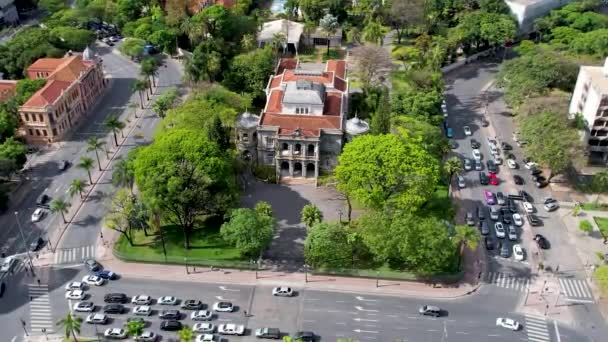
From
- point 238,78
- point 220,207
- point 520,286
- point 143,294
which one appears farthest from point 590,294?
point 238,78

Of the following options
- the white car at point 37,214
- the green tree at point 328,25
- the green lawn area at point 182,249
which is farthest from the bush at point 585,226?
the white car at point 37,214

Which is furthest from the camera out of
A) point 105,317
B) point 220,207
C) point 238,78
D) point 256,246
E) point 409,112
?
point 238,78

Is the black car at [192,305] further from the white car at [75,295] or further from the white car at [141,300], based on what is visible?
the white car at [75,295]

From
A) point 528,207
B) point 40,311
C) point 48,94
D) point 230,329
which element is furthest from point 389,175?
point 48,94

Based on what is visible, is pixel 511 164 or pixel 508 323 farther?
pixel 511 164

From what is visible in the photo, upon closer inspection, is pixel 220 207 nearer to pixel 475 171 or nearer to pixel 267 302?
pixel 267 302

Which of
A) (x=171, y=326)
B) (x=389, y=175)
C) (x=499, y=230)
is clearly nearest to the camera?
(x=171, y=326)

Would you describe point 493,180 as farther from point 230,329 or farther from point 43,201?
point 43,201
